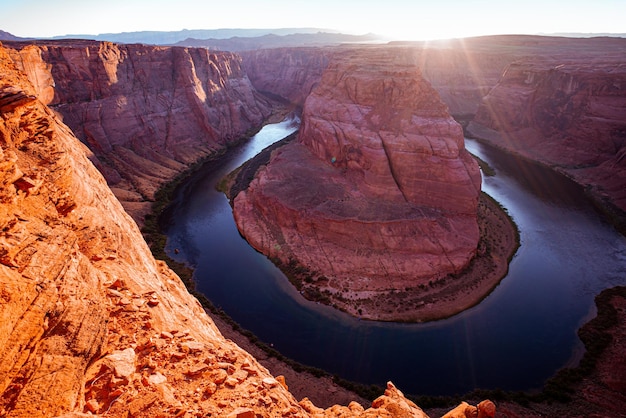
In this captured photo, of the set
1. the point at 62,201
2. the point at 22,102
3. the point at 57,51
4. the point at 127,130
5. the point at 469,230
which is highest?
the point at 57,51

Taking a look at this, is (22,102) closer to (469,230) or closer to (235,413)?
(235,413)

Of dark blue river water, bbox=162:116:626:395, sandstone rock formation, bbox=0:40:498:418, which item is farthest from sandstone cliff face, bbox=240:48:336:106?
sandstone rock formation, bbox=0:40:498:418

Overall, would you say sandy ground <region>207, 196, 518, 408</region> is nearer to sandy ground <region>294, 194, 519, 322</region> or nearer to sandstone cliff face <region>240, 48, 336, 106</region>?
sandy ground <region>294, 194, 519, 322</region>

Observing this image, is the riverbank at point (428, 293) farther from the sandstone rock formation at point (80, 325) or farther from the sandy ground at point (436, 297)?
the sandstone rock formation at point (80, 325)

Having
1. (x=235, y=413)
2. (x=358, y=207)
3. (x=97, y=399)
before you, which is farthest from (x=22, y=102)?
(x=358, y=207)

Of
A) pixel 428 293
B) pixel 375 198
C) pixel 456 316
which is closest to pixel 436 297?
pixel 428 293

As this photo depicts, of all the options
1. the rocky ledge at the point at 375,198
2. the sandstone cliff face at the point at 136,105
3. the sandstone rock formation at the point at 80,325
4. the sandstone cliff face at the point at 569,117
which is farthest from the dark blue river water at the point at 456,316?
the sandstone cliff face at the point at 136,105

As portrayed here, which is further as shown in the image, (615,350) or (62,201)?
(615,350)
